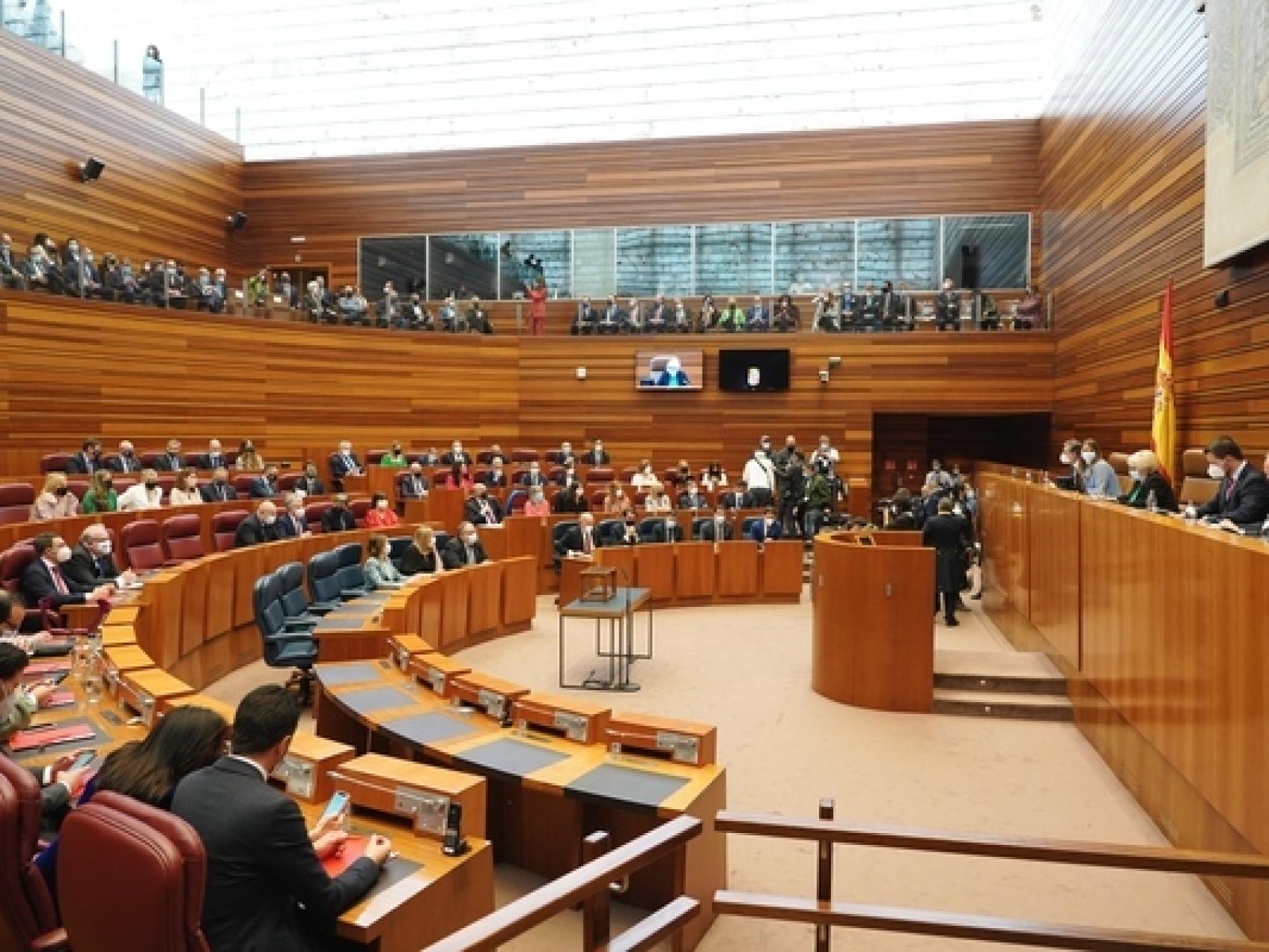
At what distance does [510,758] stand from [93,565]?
424 centimetres

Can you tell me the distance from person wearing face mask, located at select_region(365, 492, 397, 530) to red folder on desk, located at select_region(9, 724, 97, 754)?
6.07 m

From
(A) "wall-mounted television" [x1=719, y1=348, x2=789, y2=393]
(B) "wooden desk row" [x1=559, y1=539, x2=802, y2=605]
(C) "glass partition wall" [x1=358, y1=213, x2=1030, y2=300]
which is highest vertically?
(C) "glass partition wall" [x1=358, y1=213, x2=1030, y2=300]

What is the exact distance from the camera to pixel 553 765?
334 cm

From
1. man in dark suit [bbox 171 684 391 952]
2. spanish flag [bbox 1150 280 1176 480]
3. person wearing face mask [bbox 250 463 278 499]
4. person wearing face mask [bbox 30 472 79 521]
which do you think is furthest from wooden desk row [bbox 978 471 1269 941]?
person wearing face mask [bbox 250 463 278 499]

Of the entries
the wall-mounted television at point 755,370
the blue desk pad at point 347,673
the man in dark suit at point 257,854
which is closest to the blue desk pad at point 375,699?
the blue desk pad at point 347,673

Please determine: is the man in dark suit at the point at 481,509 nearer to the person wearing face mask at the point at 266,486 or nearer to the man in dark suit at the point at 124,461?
the person wearing face mask at the point at 266,486

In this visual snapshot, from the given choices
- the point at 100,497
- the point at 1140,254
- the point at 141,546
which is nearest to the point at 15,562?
the point at 141,546

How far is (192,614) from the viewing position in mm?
6277

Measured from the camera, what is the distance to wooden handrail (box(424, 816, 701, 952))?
5.22 feet

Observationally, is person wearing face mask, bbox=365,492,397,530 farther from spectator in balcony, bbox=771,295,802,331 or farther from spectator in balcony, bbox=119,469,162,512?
spectator in balcony, bbox=771,295,802,331

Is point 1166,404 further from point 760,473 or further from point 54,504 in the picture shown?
point 54,504

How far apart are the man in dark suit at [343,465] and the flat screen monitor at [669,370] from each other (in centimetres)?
519

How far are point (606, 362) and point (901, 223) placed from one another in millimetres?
5503

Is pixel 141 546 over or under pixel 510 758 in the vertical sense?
over
